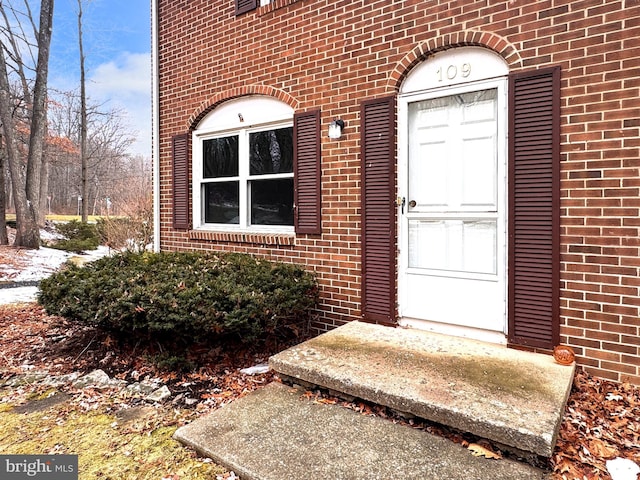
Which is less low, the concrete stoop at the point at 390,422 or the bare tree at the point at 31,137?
the bare tree at the point at 31,137

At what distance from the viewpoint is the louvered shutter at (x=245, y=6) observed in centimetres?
503

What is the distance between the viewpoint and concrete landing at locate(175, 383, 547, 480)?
2105mm

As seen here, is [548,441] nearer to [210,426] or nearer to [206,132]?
[210,426]

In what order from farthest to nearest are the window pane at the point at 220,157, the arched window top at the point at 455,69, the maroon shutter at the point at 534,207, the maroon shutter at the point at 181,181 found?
the maroon shutter at the point at 181,181
the window pane at the point at 220,157
the arched window top at the point at 455,69
the maroon shutter at the point at 534,207

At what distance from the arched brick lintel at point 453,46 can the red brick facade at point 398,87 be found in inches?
0.4

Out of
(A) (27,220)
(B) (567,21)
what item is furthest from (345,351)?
(A) (27,220)

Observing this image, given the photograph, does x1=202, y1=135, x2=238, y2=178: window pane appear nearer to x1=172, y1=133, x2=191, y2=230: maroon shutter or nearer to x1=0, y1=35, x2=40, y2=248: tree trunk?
x1=172, y1=133, x2=191, y2=230: maroon shutter

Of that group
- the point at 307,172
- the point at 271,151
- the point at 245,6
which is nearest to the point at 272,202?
the point at 271,151

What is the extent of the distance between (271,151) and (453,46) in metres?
2.38

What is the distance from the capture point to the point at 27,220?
1254 centimetres

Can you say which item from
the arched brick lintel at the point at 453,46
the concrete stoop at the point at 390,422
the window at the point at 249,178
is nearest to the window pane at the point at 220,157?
the window at the point at 249,178

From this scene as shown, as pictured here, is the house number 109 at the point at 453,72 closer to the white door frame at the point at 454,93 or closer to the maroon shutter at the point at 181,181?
the white door frame at the point at 454,93

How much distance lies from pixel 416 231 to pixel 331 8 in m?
2.50

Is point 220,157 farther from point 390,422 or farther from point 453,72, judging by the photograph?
point 390,422
